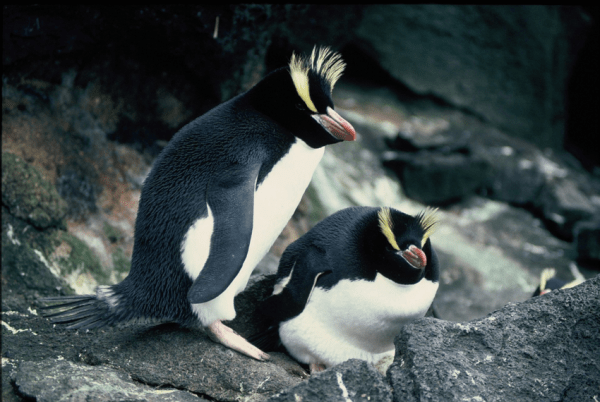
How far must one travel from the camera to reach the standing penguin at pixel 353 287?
2115 millimetres

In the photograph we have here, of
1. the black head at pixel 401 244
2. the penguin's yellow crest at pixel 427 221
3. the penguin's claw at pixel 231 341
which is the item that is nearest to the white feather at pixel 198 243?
the penguin's claw at pixel 231 341

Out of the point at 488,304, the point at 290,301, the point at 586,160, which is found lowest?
the point at 586,160

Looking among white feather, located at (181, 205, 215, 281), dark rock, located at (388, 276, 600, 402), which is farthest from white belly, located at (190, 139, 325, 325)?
dark rock, located at (388, 276, 600, 402)

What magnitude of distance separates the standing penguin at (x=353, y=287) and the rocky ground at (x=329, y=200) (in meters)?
0.14

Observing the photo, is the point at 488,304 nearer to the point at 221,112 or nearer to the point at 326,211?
the point at 326,211

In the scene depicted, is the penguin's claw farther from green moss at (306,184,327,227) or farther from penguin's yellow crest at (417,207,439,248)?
green moss at (306,184,327,227)

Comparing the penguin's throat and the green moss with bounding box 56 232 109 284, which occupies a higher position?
the green moss with bounding box 56 232 109 284

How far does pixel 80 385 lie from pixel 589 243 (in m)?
4.64

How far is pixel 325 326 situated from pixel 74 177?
1.80 m

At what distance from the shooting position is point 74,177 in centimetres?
325

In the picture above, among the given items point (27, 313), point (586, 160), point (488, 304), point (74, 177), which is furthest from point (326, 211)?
point (586, 160)

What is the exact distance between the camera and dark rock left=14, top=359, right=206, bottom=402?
1665mm

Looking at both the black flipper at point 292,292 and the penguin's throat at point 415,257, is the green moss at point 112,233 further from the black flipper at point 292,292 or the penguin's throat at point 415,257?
the penguin's throat at point 415,257

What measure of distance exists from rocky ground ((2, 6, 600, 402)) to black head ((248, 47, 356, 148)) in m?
0.70
